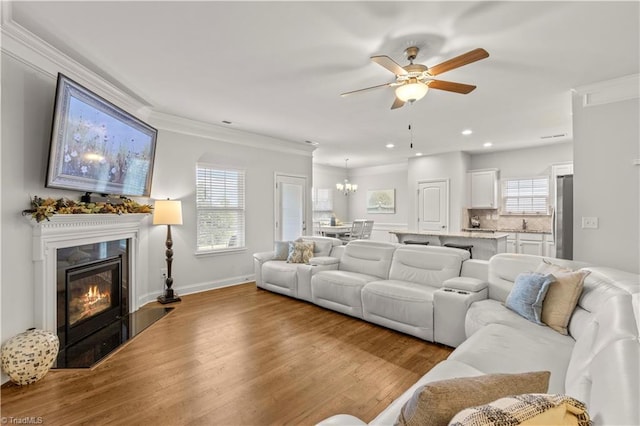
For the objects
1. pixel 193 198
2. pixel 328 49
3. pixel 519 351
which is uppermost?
pixel 328 49

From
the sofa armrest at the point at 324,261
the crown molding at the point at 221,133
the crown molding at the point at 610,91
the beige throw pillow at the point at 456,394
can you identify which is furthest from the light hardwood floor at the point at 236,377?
the crown molding at the point at 610,91

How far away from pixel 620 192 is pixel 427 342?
2610 mm

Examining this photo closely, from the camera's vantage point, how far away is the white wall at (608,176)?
10.0 ft

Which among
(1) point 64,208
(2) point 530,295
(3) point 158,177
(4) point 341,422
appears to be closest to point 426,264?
(2) point 530,295

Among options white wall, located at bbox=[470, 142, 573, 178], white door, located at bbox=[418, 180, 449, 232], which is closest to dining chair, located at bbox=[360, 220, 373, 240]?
white door, located at bbox=[418, 180, 449, 232]

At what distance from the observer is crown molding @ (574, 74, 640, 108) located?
3037 millimetres

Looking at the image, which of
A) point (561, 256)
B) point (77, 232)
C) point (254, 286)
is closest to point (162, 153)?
point (77, 232)

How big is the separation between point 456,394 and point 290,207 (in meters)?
5.45

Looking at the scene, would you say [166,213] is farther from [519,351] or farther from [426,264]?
[519,351]

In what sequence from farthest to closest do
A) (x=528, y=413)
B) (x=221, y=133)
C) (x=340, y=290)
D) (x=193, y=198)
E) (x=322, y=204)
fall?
(x=322, y=204), (x=221, y=133), (x=193, y=198), (x=340, y=290), (x=528, y=413)

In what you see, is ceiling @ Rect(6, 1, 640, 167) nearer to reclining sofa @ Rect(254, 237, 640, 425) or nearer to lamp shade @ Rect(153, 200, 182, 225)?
lamp shade @ Rect(153, 200, 182, 225)

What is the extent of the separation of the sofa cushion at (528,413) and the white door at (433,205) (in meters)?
6.74

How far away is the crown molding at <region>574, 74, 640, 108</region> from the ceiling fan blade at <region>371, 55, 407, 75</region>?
2.47m

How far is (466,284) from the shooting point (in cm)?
292
